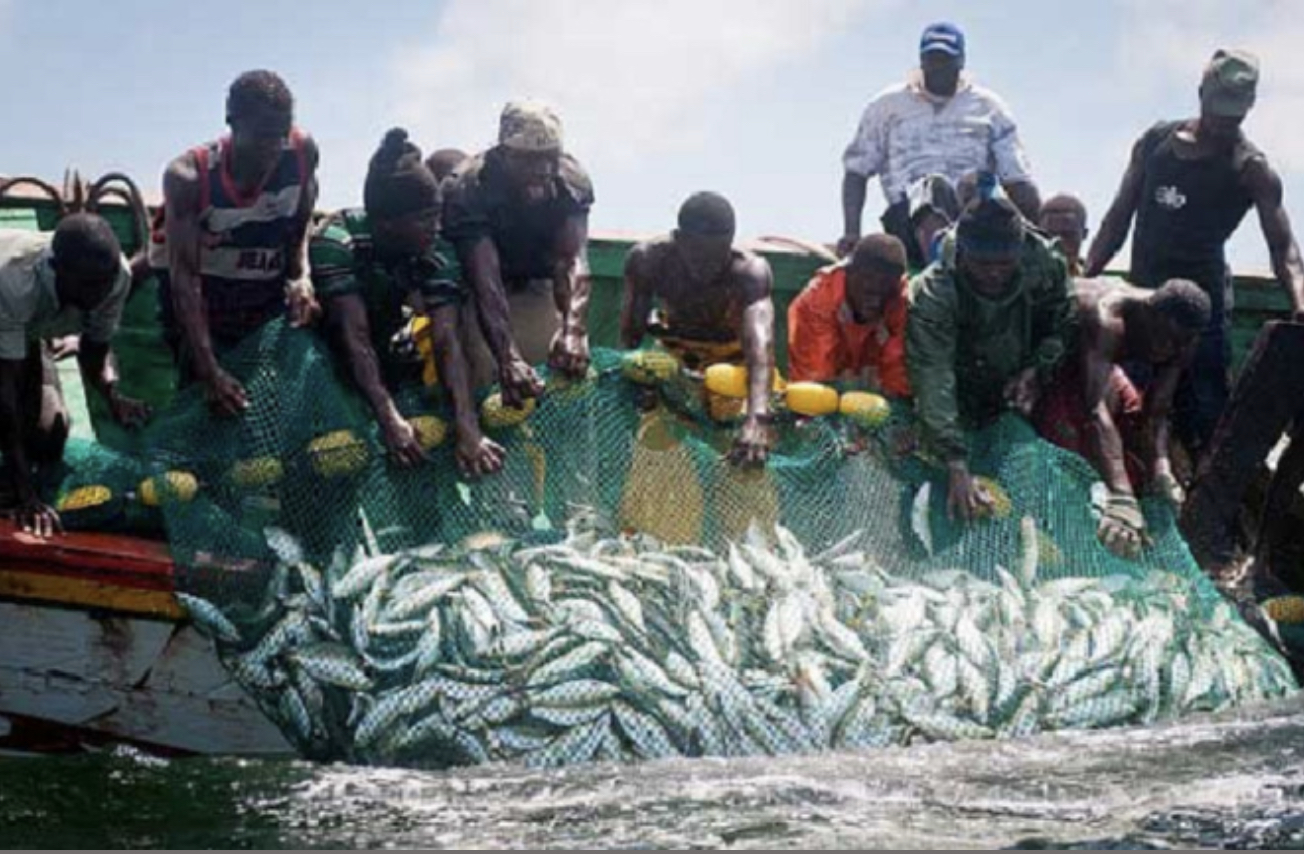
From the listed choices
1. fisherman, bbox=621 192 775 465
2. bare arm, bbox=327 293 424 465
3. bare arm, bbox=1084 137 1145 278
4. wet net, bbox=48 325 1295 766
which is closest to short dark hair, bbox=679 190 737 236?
fisherman, bbox=621 192 775 465

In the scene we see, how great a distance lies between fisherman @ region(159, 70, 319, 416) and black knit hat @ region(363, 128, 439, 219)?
407mm

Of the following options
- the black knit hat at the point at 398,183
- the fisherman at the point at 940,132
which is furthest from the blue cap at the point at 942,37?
the black knit hat at the point at 398,183

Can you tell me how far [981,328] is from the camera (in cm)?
1050

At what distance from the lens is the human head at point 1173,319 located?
1062 cm

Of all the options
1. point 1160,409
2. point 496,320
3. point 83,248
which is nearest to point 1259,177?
point 1160,409

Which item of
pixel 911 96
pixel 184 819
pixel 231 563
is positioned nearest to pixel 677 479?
pixel 231 563

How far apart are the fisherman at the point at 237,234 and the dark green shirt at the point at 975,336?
9.41 feet

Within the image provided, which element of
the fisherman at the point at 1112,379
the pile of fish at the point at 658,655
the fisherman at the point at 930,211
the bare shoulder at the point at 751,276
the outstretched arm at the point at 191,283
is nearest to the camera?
the pile of fish at the point at 658,655

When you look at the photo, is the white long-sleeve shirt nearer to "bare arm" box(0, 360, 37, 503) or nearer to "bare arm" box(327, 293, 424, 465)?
"bare arm" box(327, 293, 424, 465)

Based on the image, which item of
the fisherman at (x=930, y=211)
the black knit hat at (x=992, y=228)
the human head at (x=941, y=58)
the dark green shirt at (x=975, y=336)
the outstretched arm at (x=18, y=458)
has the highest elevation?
the human head at (x=941, y=58)

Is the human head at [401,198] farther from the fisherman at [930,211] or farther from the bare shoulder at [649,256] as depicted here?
the fisherman at [930,211]

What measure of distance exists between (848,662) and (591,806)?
148cm

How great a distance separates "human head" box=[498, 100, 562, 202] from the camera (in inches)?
390

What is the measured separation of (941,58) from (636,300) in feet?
8.95
